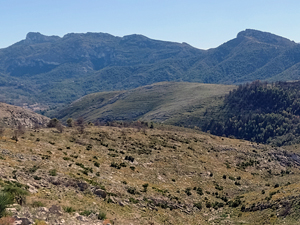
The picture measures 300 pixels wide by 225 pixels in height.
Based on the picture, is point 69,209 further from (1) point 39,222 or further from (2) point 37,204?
(1) point 39,222

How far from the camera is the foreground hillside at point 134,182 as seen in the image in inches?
962

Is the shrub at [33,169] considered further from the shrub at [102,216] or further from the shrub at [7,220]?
the shrub at [7,220]

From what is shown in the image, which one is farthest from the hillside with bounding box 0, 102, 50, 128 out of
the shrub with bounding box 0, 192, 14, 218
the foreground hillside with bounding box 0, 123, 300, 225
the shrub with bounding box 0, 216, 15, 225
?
the shrub with bounding box 0, 216, 15, 225

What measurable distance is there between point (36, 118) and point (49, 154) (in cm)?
11742

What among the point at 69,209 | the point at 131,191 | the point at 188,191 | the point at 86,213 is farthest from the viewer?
the point at 188,191

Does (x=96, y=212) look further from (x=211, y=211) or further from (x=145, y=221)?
(x=211, y=211)

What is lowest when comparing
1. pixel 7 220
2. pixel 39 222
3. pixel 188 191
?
pixel 188 191

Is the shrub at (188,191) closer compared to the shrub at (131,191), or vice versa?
the shrub at (131,191)

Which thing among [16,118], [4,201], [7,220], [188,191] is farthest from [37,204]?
[16,118]

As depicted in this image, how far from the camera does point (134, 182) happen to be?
1576 inches

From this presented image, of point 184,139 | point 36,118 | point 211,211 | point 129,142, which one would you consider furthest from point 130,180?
point 36,118

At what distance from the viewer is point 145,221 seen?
26922mm

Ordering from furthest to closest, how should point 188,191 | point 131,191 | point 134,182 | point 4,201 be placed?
1. point 188,191
2. point 134,182
3. point 131,191
4. point 4,201

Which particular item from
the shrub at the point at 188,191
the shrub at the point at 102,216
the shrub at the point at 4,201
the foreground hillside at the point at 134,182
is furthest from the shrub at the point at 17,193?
the shrub at the point at 188,191
